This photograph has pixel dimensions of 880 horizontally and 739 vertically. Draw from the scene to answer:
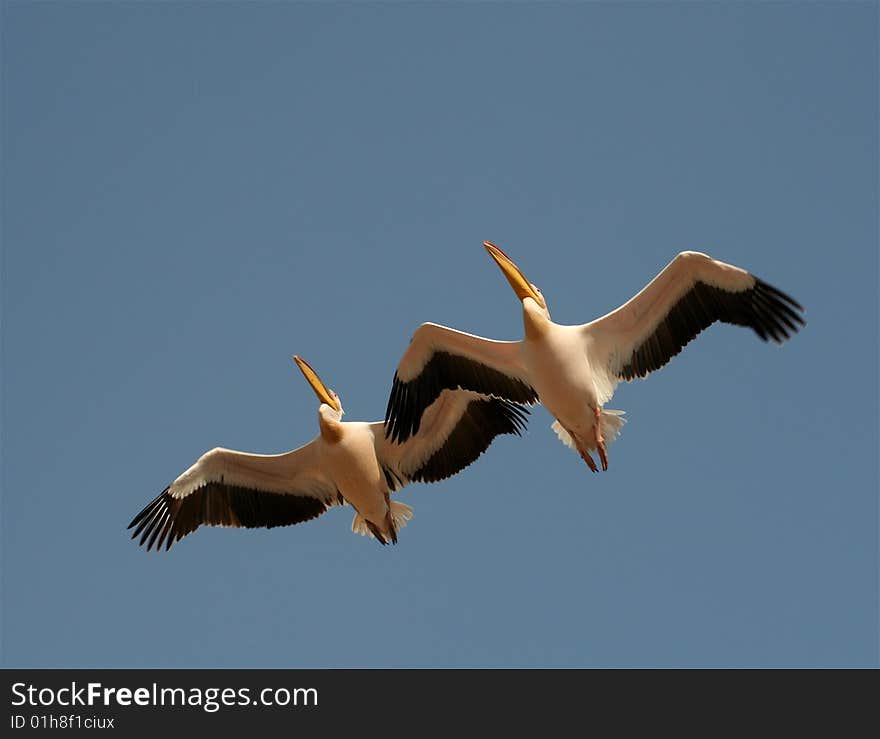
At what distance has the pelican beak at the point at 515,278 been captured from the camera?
15438 mm

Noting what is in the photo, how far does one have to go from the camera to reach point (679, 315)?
1474cm

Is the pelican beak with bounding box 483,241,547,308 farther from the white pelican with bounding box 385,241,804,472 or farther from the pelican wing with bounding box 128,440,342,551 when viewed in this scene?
the pelican wing with bounding box 128,440,342,551

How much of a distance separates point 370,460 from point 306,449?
2.55ft

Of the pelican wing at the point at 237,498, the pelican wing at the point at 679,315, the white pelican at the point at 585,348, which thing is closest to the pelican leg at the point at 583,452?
the white pelican at the point at 585,348

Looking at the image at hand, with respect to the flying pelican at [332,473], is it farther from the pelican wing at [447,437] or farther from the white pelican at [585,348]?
the white pelican at [585,348]

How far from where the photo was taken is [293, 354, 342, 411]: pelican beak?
16500 millimetres

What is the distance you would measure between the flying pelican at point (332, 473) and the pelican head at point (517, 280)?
118 cm

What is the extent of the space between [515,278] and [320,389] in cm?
269

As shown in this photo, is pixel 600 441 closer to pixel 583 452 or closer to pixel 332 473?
pixel 583 452
